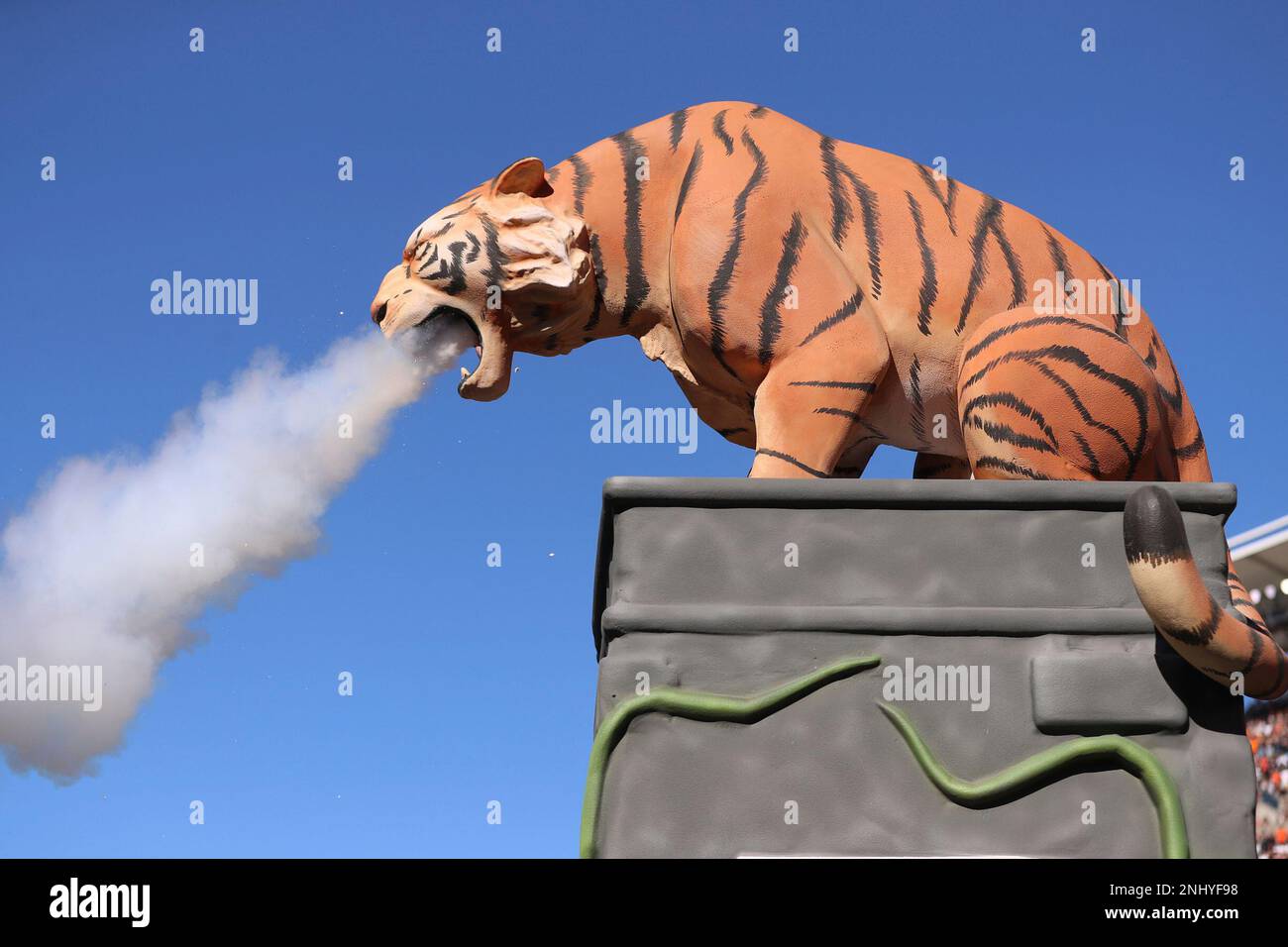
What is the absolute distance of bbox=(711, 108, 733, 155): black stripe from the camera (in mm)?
5953

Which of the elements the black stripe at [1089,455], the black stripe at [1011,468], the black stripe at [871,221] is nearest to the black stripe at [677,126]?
the black stripe at [871,221]

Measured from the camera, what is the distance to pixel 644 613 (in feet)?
15.1

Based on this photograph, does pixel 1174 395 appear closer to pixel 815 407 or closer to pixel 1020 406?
pixel 1020 406

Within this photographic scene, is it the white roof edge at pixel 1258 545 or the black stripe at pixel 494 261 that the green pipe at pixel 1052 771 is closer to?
the black stripe at pixel 494 261

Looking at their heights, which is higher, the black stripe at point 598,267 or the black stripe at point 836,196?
the black stripe at point 836,196

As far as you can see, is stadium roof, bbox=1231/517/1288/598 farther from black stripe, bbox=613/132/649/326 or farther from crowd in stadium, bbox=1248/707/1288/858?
black stripe, bbox=613/132/649/326

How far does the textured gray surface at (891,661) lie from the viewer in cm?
443

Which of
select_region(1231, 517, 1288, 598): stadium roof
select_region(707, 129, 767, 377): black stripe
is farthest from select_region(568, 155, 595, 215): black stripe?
select_region(1231, 517, 1288, 598): stadium roof

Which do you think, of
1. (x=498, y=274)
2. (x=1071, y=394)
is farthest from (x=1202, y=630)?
(x=498, y=274)

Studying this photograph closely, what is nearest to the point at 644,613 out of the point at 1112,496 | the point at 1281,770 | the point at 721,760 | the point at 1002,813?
the point at 721,760

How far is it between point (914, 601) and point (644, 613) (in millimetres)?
899
